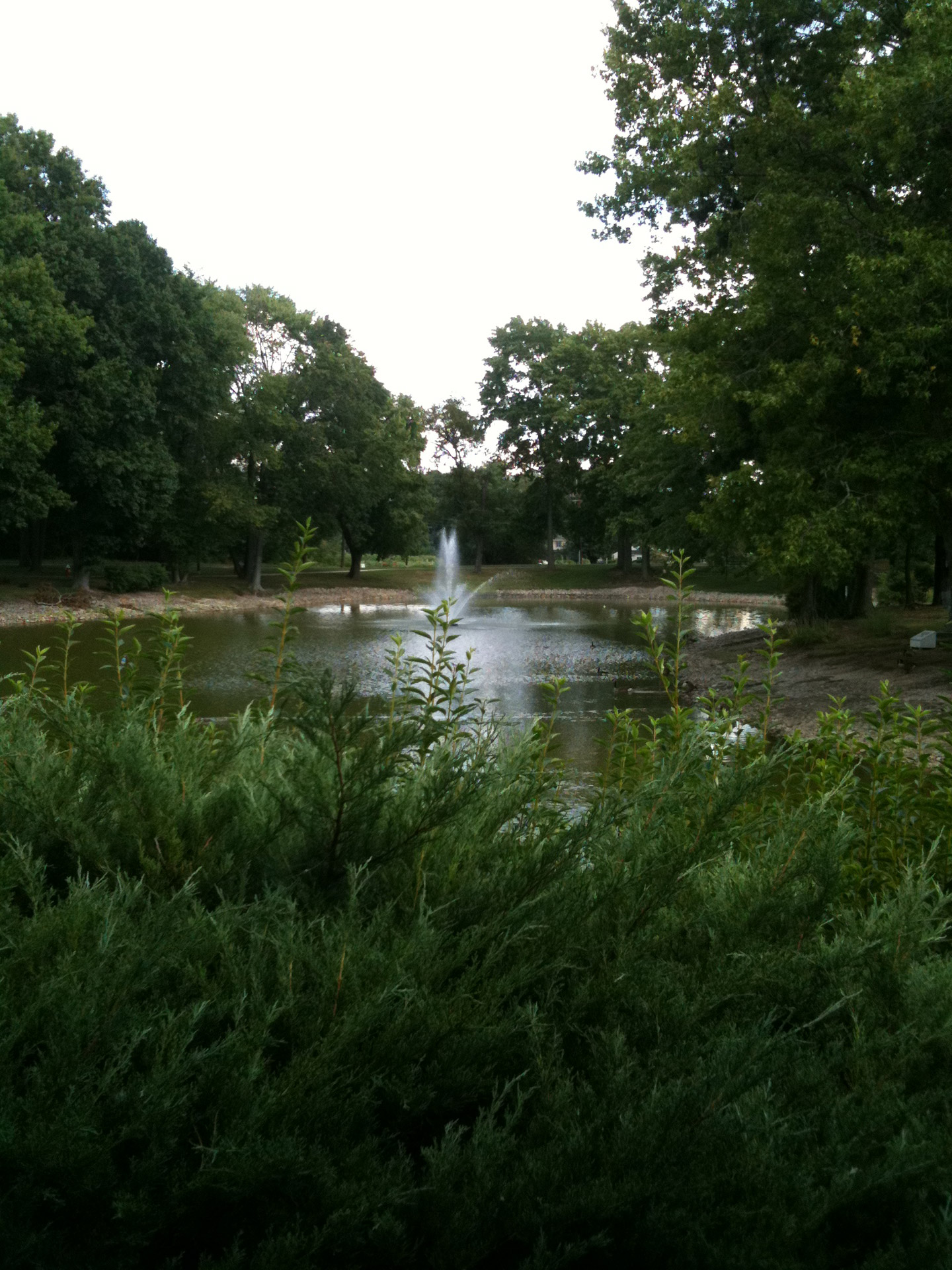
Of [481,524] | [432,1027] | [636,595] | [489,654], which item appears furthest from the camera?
[481,524]

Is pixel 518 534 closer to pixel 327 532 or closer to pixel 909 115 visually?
pixel 327 532

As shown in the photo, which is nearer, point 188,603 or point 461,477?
point 188,603

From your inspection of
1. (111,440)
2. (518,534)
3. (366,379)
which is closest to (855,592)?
(111,440)

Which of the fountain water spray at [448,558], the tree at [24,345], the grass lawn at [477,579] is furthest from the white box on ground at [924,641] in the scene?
the fountain water spray at [448,558]

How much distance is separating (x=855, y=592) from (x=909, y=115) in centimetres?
1419

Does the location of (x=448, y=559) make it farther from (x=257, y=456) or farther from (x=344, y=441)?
(x=257, y=456)

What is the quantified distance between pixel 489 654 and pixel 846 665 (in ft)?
24.3

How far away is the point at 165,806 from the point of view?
8.22 feet

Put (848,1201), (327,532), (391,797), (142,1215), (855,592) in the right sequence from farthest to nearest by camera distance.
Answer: (327,532), (855,592), (391,797), (848,1201), (142,1215)

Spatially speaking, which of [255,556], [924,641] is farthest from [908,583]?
[255,556]

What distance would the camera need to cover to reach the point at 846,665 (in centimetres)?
1823

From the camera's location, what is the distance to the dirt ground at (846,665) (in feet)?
47.0

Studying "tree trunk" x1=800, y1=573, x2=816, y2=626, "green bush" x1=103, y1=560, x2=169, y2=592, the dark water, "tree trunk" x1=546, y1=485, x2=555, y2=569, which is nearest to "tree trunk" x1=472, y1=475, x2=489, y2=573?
"tree trunk" x1=546, y1=485, x2=555, y2=569

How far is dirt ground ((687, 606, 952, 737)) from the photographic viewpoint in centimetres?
1432
